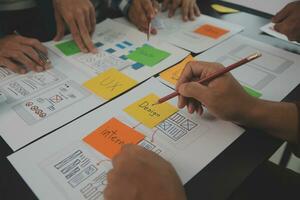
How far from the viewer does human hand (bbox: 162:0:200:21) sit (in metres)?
1.18

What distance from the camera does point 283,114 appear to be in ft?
2.22

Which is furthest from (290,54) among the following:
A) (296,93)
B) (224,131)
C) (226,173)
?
(226,173)

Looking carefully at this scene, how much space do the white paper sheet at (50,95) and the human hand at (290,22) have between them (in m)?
0.36

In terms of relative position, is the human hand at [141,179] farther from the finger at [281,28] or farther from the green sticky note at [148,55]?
the finger at [281,28]

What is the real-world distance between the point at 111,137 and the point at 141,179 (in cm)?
14

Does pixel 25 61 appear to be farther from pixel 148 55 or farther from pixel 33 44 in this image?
pixel 148 55

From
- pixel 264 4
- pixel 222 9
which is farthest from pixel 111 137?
pixel 264 4

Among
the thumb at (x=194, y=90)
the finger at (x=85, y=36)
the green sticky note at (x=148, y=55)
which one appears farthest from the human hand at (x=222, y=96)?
the finger at (x=85, y=36)

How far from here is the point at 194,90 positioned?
66cm

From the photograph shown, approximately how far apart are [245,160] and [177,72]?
1.13ft

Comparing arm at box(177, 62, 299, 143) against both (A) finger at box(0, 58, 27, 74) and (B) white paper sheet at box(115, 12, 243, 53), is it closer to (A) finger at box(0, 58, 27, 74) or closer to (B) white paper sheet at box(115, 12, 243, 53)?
(B) white paper sheet at box(115, 12, 243, 53)

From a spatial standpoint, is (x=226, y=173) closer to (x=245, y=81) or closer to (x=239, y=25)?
(x=245, y=81)

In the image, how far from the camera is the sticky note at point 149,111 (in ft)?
2.22

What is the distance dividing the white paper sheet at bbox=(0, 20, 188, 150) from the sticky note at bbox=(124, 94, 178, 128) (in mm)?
91
